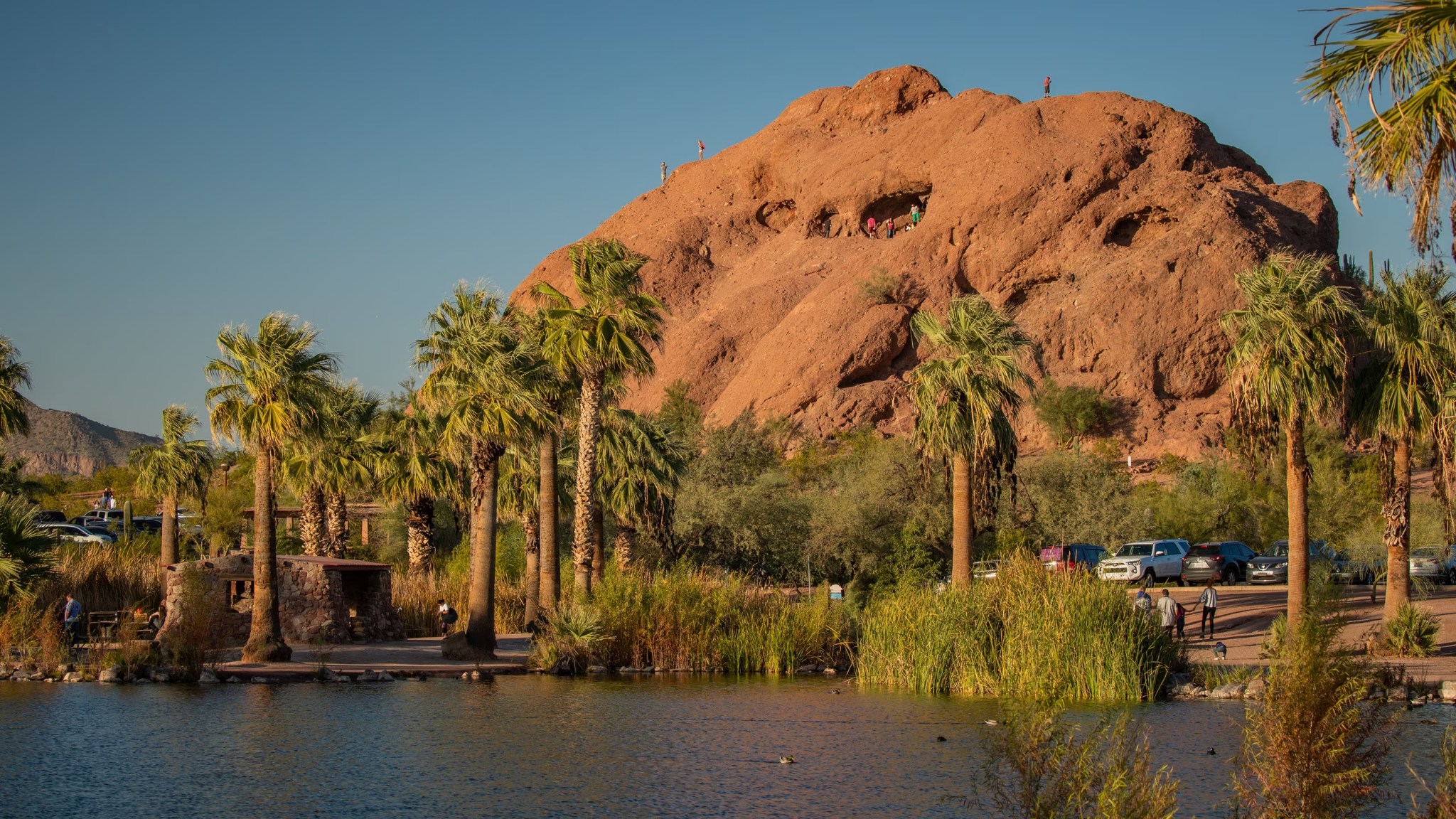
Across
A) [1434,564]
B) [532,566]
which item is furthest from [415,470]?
[1434,564]

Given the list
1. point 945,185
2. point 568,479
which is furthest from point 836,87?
point 568,479

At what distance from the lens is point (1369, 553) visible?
111 ft

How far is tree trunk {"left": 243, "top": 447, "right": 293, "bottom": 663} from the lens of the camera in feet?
73.6

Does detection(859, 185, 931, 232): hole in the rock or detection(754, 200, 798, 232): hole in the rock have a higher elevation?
detection(754, 200, 798, 232): hole in the rock

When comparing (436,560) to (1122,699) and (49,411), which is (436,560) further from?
(49,411)

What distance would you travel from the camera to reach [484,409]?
23.3m

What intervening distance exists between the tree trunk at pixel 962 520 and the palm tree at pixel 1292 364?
5.56 metres

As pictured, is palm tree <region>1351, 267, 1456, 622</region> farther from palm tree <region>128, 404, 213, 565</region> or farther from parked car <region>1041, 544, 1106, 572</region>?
palm tree <region>128, 404, 213, 565</region>

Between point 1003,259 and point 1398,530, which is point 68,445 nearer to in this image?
point 1003,259

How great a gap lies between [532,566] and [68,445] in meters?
128

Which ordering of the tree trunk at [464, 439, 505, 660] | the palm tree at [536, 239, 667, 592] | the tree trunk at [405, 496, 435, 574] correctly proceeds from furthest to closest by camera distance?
the tree trunk at [405, 496, 435, 574]
the palm tree at [536, 239, 667, 592]
the tree trunk at [464, 439, 505, 660]

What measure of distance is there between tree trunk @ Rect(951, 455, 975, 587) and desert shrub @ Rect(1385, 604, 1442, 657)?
7.77 meters

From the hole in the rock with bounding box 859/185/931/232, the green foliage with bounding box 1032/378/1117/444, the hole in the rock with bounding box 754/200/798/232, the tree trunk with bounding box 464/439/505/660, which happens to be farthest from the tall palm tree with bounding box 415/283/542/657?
the hole in the rock with bounding box 754/200/798/232

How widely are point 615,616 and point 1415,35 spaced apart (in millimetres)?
18362
